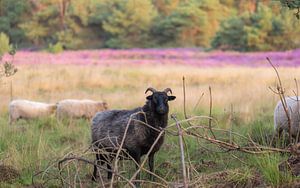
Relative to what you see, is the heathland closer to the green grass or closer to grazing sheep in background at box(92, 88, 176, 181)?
the green grass

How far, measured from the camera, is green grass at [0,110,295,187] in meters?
5.85

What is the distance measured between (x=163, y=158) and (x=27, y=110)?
6826mm

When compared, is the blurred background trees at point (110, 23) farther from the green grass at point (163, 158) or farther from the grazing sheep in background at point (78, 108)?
the green grass at point (163, 158)

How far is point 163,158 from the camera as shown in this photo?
879 cm

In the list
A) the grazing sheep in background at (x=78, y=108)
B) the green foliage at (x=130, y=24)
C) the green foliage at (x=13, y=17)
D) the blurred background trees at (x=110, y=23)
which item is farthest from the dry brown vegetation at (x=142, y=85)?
the green foliage at (x=13, y=17)

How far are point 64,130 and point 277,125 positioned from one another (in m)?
4.89

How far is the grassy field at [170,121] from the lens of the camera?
249 inches

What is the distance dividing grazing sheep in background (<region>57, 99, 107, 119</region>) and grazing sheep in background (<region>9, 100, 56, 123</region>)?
1.23ft

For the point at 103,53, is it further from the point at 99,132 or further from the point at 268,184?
the point at 268,184

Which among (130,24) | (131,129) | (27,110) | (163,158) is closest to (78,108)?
(27,110)

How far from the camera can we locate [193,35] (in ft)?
185

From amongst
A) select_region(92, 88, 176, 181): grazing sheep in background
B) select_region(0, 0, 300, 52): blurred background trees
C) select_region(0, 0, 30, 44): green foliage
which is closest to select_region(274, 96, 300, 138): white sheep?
select_region(92, 88, 176, 181): grazing sheep in background

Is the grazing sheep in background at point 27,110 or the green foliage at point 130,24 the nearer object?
the grazing sheep in background at point 27,110

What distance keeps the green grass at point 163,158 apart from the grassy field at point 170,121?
11 millimetres
